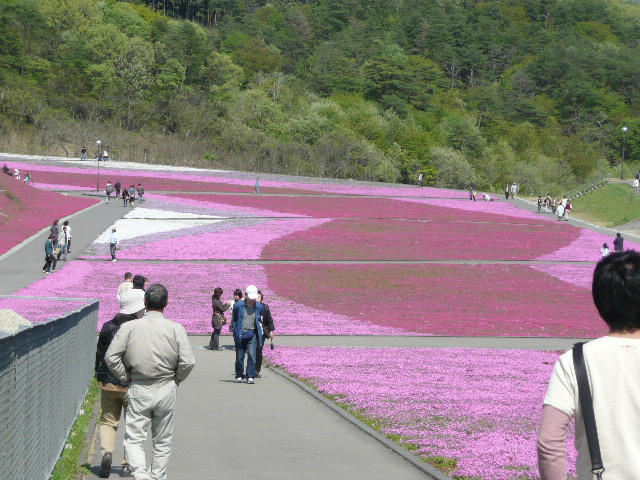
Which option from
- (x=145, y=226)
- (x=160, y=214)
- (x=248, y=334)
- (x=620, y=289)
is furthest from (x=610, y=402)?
(x=160, y=214)

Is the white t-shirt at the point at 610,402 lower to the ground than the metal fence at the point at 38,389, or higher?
higher

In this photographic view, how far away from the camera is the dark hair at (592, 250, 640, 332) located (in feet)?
16.2

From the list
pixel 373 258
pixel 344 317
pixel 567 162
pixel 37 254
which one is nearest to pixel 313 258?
pixel 373 258

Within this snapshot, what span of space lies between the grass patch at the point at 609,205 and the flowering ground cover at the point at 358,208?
247 inches

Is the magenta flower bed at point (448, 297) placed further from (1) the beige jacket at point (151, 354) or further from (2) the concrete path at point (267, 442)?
(1) the beige jacket at point (151, 354)

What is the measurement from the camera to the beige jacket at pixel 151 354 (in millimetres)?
9617

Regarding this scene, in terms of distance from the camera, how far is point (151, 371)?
9602mm

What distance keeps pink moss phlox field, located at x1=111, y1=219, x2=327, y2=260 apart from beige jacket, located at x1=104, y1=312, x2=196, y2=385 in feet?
125

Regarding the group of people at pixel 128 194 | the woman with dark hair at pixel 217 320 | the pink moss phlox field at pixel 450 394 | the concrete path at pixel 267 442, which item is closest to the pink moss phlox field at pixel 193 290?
the woman with dark hair at pixel 217 320

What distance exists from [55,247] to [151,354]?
119 feet

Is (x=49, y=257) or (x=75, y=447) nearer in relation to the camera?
(x=75, y=447)

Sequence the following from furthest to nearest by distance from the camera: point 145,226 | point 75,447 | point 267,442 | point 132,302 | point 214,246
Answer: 1. point 145,226
2. point 214,246
3. point 267,442
4. point 75,447
5. point 132,302

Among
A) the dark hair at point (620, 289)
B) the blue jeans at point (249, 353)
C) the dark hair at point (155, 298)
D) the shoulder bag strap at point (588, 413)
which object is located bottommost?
the blue jeans at point (249, 353)

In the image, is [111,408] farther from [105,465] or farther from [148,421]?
[148,421]
